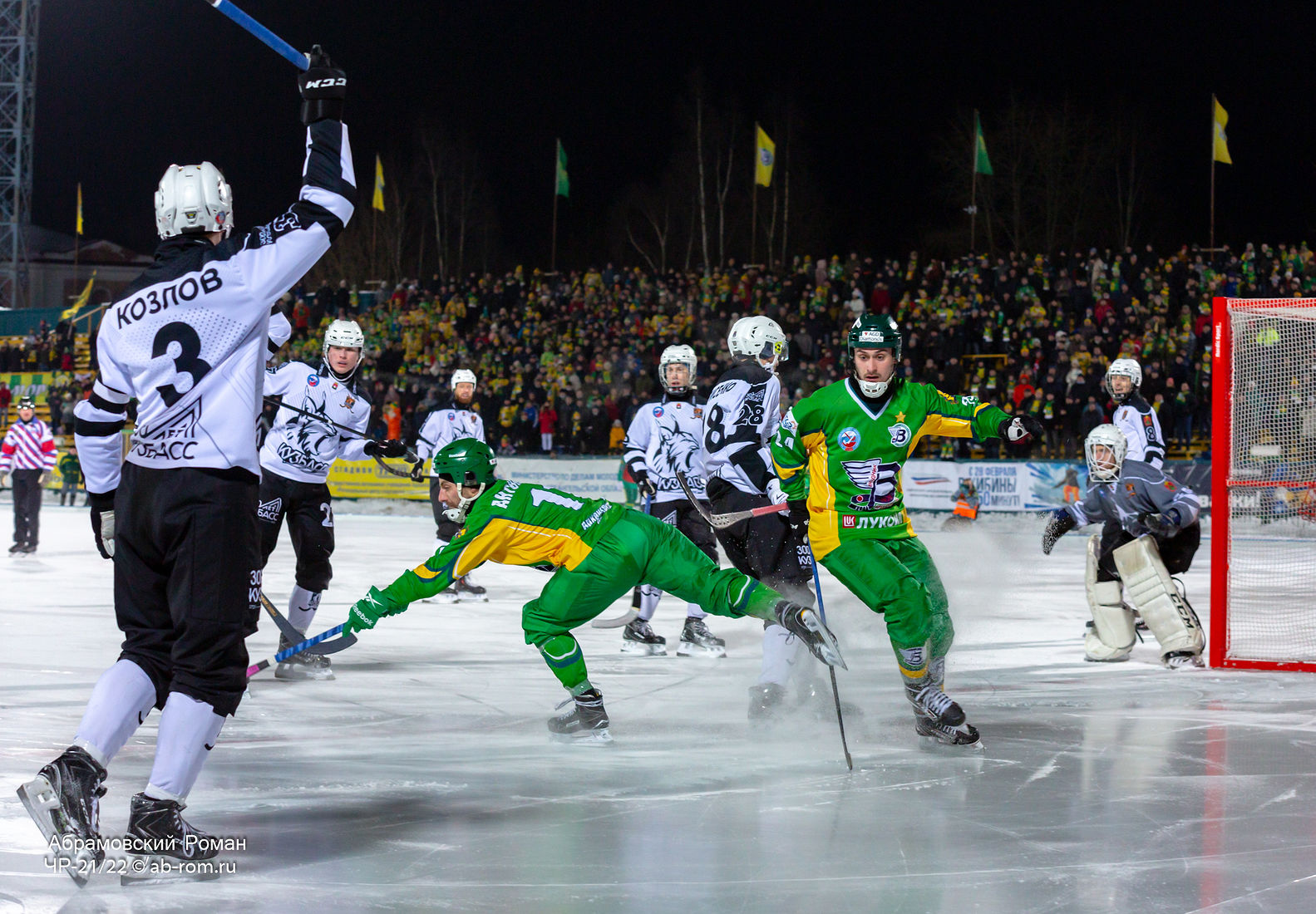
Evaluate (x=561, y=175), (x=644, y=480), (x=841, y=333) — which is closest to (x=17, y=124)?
(x=561, y=175)

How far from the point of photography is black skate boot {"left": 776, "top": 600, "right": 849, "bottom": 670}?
174 inches

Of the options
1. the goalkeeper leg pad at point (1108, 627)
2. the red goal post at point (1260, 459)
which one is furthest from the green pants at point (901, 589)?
the red goal post at point (1260, 459)

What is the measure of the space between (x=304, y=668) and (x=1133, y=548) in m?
4.43

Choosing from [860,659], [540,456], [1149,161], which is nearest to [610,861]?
[860,659]

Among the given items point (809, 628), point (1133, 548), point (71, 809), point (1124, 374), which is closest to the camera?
point (71, 809)

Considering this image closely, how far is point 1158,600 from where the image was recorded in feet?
23.3

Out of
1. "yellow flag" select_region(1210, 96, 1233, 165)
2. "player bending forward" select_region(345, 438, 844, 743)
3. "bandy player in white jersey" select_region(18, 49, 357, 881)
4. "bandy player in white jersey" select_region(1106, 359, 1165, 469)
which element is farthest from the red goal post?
"yellow flag" select_region(1210, 96, 1233, 165)

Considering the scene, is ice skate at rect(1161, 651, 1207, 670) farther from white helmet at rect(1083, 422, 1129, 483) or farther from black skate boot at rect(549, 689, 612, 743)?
black skate boot at rect(549, 689, 612, 743)

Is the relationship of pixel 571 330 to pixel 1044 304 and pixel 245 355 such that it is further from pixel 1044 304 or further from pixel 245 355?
pixel 245 355

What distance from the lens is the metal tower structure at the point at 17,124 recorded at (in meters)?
36.5

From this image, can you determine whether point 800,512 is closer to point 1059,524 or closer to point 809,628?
point 809,628

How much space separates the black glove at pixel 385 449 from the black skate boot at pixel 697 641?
1.97m

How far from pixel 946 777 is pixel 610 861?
57.4 inches

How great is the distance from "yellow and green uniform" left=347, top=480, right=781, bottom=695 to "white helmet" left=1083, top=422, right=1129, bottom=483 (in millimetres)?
3292
